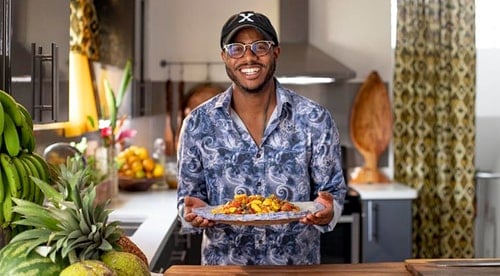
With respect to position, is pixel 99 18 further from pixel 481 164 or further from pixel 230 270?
pixel 481 164

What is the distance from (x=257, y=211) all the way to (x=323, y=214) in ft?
0.54

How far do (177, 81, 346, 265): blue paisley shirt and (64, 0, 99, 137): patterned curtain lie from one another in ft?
4.29

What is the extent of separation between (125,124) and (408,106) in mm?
1748

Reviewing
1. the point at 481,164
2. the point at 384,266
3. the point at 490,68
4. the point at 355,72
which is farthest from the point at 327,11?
the point at 384,266

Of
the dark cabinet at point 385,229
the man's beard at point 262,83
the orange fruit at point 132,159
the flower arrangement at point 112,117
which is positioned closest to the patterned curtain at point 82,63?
the flower arrangement at point 112,117

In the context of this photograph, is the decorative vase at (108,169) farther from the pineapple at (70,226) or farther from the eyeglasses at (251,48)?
the pineapple at (70,226)

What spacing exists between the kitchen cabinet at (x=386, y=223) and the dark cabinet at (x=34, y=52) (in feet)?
7.22

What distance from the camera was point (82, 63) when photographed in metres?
3.15

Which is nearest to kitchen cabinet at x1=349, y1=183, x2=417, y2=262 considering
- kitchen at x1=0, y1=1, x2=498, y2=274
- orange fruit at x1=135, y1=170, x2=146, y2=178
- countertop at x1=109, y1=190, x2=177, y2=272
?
kitchen at x1=0, y1=1, x2=498, y2=274

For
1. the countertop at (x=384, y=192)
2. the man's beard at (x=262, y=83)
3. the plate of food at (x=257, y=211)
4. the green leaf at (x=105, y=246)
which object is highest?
the man's beard at (x=262, y=83)

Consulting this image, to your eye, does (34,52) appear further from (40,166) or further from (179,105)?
(179,105)

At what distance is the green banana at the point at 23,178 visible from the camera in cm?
108

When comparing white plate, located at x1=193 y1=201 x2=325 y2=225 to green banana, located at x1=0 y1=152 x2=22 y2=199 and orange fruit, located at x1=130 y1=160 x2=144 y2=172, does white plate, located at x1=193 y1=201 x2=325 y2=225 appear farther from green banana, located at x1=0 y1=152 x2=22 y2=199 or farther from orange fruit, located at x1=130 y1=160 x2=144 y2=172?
orange fruit, located at x1=130 y1=160 x2=144 y2=172

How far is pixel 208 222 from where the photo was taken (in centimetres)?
152
